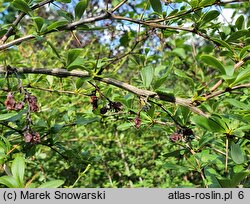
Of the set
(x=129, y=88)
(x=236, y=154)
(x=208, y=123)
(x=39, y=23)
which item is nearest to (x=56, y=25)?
(x=39, y=23)

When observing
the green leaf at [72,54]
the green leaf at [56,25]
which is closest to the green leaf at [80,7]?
the green leaf at [56,25]

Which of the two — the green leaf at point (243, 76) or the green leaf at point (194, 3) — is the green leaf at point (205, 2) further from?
the green leaf at point (243, 76)

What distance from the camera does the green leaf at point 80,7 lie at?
1238 millimetres

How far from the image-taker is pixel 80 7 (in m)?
1.26

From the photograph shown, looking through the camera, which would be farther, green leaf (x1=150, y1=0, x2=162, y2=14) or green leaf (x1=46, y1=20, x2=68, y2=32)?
green leaf (x1=150, y1=0, x2=162, y2=14)

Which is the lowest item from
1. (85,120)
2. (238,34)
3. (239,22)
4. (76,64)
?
(85,120)

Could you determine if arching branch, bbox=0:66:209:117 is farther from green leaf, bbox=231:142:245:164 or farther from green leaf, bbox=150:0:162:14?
green leaf, bbox=150:0:162:14

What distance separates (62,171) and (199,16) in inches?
88.5

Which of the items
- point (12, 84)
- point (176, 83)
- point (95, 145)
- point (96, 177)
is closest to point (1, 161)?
point (12, 84)

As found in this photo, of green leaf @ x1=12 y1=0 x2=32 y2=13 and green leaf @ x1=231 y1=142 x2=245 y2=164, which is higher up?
green leaf @ x1=12 y1=0 x2=32 y2=13

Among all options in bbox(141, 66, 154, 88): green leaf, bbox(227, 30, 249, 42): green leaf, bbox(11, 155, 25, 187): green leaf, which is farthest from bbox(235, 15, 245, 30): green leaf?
bbox(11, 155, 25, 187): green leaf

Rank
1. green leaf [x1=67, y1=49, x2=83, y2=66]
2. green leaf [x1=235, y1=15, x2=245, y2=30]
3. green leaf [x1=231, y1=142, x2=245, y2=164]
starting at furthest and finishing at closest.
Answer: green leaf [x1=235, y1=15, x2=245, y2=30]
green leaf [x1=67, y1=49, x2=83, y2=66]
green leaf [x1=231, y1=142, x2=245, y2=164]

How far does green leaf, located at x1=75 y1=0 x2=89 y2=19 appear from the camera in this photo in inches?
48.7

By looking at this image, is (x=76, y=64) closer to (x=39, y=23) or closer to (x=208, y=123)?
(x=39, y=23)
